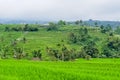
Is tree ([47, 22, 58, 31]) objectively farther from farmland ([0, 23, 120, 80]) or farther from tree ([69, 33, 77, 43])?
tree ([69, 33, 77, 43])

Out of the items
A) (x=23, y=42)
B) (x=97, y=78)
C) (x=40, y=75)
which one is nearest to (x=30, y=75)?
(x=40, y=75)

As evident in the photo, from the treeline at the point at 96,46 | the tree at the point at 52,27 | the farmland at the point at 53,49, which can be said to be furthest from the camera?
the tree at the point at 52,27

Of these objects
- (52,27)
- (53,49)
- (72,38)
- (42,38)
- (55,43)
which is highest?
(52,27)

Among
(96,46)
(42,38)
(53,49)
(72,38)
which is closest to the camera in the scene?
(53,49)

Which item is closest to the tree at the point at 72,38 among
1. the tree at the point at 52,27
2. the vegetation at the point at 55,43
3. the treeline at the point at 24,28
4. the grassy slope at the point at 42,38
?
the vegetation at the point at 55,43

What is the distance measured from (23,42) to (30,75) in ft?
378

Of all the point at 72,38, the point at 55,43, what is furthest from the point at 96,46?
the point at 55,43

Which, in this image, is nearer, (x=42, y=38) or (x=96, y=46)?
(x=96, y=46)

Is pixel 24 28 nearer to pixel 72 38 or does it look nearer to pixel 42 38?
pixel 42 38

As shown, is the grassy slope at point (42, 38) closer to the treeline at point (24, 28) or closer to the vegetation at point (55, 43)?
the vegetation at point (55, 43)

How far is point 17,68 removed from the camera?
57.3ft

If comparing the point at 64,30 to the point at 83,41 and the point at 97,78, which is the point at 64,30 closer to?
the point at 83,41

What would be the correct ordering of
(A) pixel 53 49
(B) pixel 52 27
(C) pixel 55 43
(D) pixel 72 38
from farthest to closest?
(B) pixel 52 27 → (D) pixel 72 38 → (C) pixel 55 43 → (A) pixel 53 49

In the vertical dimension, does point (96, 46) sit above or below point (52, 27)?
below
